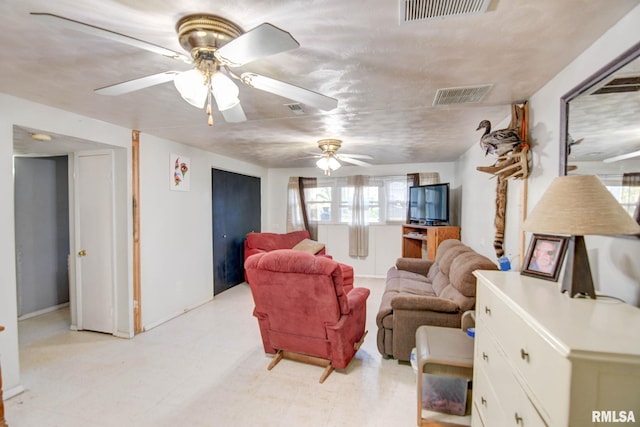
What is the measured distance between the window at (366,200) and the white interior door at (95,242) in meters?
3.58

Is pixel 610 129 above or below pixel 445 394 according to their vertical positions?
above

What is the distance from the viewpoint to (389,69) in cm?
170

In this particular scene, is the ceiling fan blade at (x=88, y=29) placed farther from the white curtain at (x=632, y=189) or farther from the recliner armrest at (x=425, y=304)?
the recliner armrest at (x=425, y=304)

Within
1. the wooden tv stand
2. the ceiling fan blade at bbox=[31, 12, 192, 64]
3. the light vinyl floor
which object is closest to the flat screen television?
the wooden tv stand

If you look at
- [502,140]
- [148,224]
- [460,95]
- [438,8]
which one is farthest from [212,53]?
[148,224]

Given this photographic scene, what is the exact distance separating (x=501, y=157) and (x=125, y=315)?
401 cm

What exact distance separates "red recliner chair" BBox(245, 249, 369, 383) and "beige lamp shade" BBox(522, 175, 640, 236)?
4.31ft

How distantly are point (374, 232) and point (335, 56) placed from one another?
14.6 ft

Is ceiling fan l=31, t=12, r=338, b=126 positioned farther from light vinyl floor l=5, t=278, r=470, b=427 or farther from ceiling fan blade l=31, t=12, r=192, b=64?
light vinyl floor l=5, t=278, r=470, b=427

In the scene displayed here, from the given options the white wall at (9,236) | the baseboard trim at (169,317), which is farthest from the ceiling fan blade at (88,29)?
the baseboard trim at (169,317)

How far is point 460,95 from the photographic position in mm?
2076

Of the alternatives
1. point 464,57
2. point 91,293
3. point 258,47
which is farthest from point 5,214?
point 464,57

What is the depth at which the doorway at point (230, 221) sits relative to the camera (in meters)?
4.62

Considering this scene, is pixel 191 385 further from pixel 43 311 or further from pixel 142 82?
pixel 43 311
